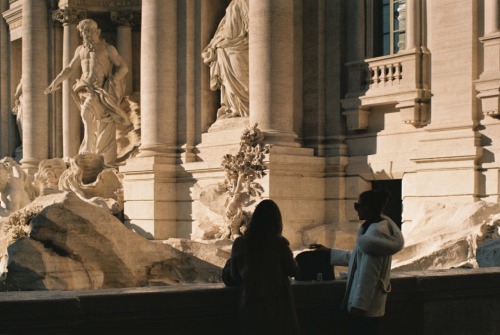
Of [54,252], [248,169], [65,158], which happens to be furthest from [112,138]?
[54,252]

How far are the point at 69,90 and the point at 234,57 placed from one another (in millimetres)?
8268

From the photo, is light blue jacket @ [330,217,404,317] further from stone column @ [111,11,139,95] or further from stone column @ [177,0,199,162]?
stone column @ [111,11,139,95]

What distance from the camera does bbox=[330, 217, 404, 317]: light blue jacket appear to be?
7004mm

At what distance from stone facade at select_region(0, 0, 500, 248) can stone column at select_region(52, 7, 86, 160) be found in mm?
5565

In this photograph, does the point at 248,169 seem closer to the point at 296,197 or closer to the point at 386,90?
the point at 296,197

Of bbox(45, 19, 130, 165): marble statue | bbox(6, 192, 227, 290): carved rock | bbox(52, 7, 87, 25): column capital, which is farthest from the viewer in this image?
bbox(52, 7, 87, 25): column capital

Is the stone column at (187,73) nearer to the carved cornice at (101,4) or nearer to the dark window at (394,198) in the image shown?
the dark window at (394,198)

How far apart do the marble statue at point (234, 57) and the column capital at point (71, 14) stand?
312 inches

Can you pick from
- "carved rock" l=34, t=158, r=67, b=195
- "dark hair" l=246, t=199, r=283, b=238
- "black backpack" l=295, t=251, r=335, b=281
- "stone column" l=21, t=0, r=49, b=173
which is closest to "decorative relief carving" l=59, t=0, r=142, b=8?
"stone column" l=21, t=0, r=49, b=173

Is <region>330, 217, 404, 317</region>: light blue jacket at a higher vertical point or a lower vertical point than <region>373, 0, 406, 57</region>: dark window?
lower

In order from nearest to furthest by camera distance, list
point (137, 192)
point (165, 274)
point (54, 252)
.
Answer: point (54, 252) < point (165, 274) < point (137, 192)

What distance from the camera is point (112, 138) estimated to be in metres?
26.5

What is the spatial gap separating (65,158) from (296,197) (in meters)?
10.3

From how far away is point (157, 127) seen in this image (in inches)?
873
